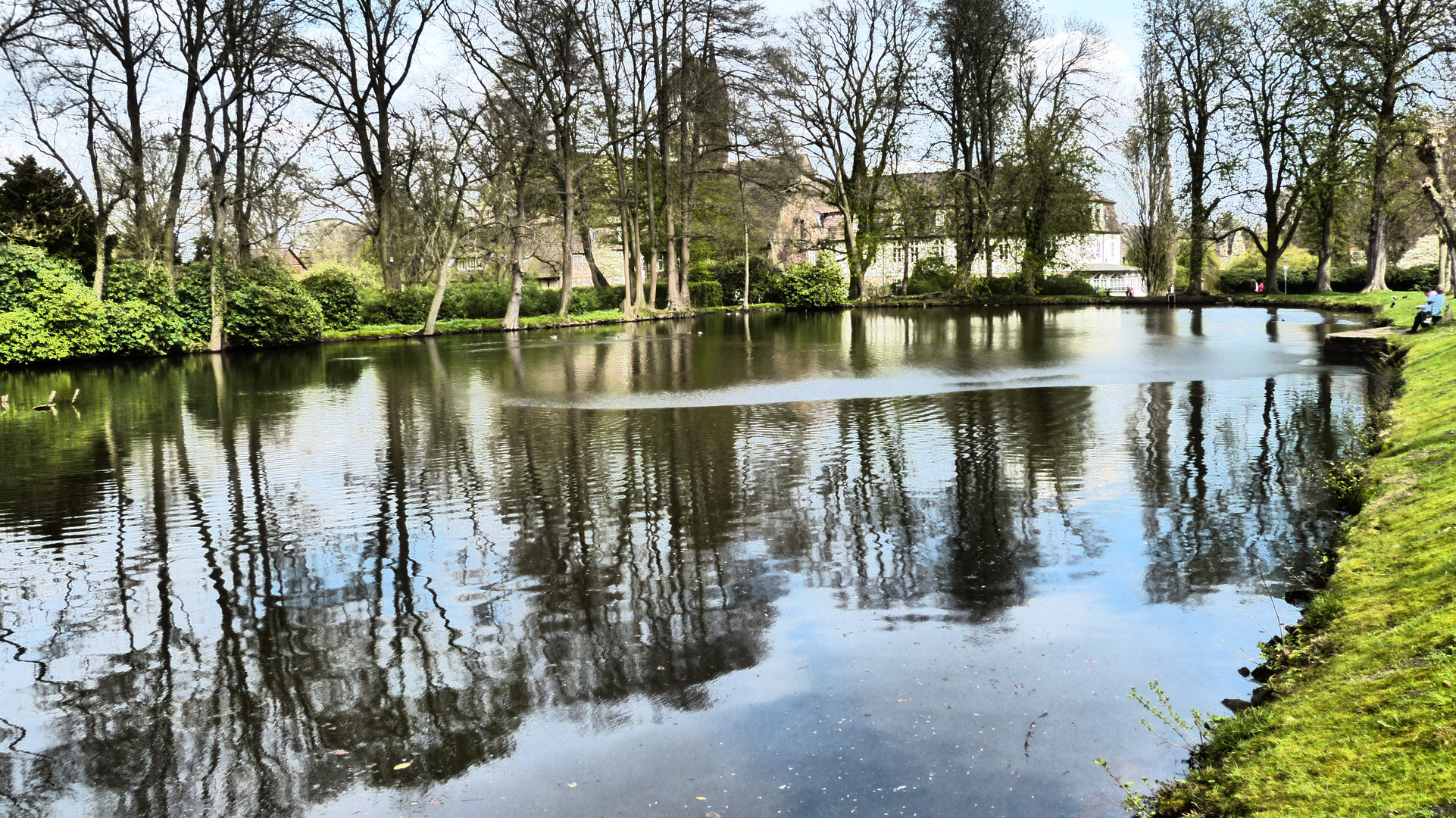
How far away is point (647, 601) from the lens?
24.0 feet

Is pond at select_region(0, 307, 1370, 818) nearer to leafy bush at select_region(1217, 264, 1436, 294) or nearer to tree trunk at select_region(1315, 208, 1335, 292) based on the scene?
tree trunk at select_region(1315, 208, 1335, 292)

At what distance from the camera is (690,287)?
6141 cm

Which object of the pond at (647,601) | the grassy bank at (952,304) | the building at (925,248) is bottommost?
the pond at (647,601)

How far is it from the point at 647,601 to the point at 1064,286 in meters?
58.4

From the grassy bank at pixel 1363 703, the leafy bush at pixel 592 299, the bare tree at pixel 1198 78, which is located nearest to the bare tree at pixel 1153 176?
the bare tree at pixel 1198 78

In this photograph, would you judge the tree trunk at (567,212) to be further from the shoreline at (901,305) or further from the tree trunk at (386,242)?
the tree trunk at (386,242)

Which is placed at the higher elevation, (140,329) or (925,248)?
(925,248)

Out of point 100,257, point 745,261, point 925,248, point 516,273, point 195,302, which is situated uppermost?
point 925,248

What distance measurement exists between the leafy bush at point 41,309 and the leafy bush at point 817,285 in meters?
39.1

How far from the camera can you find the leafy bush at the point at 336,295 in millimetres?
40688

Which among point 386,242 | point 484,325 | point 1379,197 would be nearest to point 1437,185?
point 1379,197

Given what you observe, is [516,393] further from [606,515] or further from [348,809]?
[348,809]

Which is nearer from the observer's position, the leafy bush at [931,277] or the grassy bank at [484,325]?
the grassy bank at [484,325]

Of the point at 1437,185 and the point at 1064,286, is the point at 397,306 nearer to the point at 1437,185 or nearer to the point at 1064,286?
the point at 1437,185
